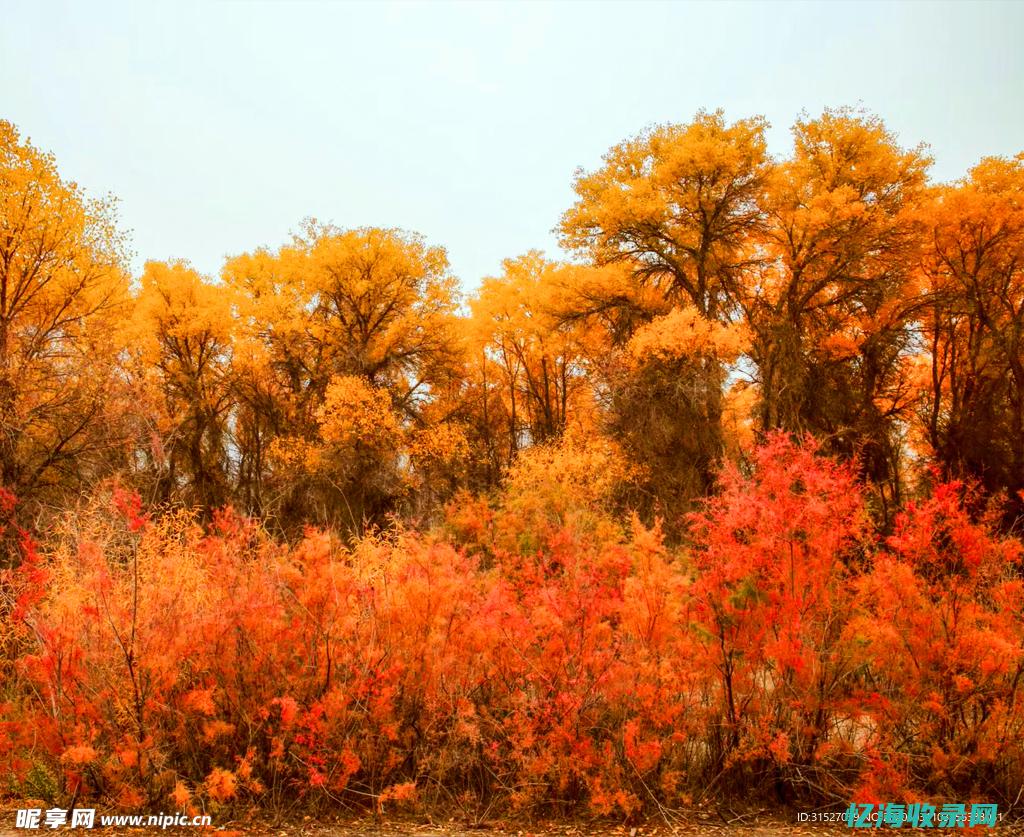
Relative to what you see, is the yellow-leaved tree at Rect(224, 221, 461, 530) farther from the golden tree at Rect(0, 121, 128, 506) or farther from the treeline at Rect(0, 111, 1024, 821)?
the golden tree at Rect(0, 121, 128, 506)

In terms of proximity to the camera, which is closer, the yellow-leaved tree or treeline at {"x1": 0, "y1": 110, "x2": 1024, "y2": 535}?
treeline at {"x1": 0, "y1": 110, "x2": 1024, "y2": 535}

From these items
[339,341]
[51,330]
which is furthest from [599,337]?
[51,330]

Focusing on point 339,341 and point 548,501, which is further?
point 339,341

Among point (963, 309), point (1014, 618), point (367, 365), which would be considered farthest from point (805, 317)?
point (1014, 618)

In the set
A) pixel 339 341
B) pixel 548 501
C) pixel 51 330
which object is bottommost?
pixel 548 501

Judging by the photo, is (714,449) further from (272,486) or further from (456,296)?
(272,486)

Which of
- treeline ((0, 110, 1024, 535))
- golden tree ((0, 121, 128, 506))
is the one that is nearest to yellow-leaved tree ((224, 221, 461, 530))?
treeline ((0, 110, 1024, 535))

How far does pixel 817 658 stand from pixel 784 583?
867 millimetres

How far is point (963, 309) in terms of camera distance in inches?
854

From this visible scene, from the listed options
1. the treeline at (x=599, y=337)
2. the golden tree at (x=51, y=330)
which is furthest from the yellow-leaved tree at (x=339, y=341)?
the golden tree at (x=51, y=330)

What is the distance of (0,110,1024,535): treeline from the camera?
1677 cm

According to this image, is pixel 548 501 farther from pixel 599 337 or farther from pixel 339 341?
pixel 339 341

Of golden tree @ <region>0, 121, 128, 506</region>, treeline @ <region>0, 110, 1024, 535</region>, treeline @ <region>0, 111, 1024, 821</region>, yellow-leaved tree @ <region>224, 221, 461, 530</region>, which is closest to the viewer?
treeline @ <region>0, 111, 1024, 821</region>

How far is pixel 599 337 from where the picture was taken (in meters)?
25.8
